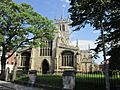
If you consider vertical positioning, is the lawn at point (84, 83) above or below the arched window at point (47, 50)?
below

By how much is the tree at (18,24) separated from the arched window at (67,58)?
1790 centimetres

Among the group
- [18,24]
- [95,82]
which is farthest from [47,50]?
[95,82]

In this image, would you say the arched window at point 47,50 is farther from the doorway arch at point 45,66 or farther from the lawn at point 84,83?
the lawn at point 84,83

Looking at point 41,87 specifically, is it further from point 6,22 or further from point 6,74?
point 6,22

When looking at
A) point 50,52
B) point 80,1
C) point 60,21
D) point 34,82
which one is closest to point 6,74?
point 34,82

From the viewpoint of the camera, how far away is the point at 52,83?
1909 cm

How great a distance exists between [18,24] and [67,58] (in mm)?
22242

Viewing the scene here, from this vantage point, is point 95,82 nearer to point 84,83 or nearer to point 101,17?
point 84,83

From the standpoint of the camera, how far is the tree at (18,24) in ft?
111

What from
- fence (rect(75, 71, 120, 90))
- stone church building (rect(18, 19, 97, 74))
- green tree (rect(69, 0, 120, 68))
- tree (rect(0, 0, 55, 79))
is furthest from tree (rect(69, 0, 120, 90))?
stone church building (rect(18, 19, 97, 74))

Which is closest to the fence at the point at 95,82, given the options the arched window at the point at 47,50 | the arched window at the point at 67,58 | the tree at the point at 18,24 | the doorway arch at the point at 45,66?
the tree at the point at 18,24

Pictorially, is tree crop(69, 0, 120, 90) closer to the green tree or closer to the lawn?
the green tree

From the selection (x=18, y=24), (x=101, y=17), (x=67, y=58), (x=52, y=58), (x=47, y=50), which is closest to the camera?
(x=101, y=17)

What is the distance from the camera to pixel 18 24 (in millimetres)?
33844
